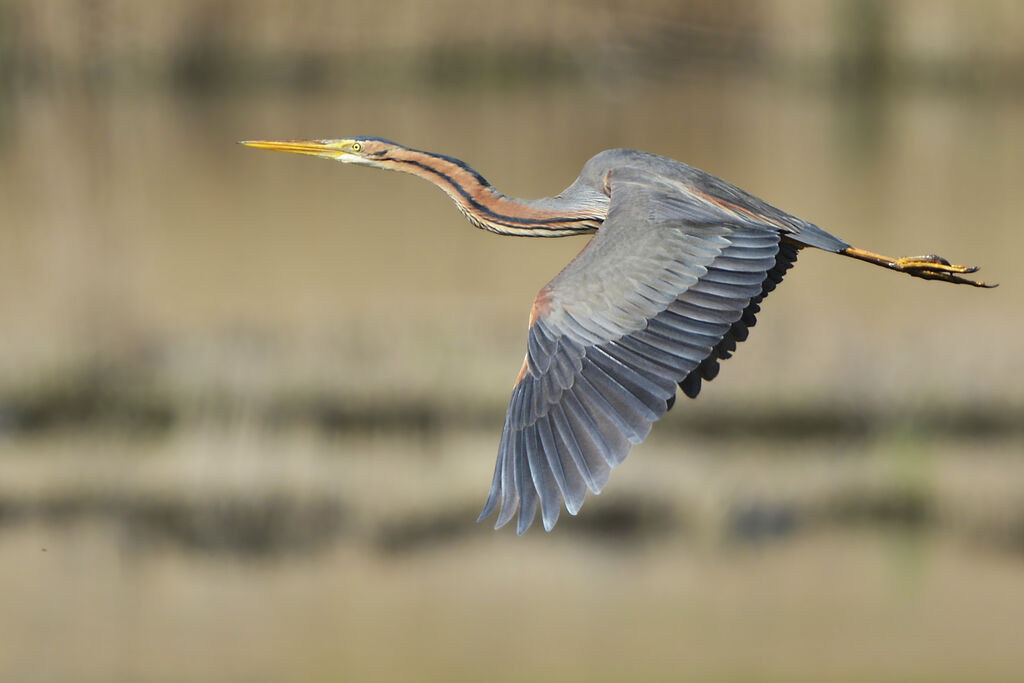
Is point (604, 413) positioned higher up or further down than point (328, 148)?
further down

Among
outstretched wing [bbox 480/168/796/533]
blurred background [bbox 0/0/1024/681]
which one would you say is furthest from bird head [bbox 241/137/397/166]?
blurred background [bbox 0/0/1024/681]

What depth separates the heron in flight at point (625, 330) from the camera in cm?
388

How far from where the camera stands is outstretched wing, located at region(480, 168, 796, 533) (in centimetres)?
387

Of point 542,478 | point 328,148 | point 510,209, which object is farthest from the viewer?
point 328,148

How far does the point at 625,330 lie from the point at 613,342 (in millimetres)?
48

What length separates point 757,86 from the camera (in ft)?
86.7

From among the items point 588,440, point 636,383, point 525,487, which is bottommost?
point 525,487

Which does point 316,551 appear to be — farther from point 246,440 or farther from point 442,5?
point 442,5

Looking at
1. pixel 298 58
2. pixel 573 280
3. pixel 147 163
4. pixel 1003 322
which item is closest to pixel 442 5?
pixel 298 58

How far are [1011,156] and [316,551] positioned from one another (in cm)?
1469

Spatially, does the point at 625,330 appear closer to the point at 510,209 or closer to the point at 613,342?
the point at 613,342

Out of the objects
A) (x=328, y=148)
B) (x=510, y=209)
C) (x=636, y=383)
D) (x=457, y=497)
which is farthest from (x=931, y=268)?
(x=457, y=497)

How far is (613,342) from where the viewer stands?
13.4 feet

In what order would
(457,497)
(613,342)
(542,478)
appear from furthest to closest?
(457,497) → (613,342) → (542,478)
